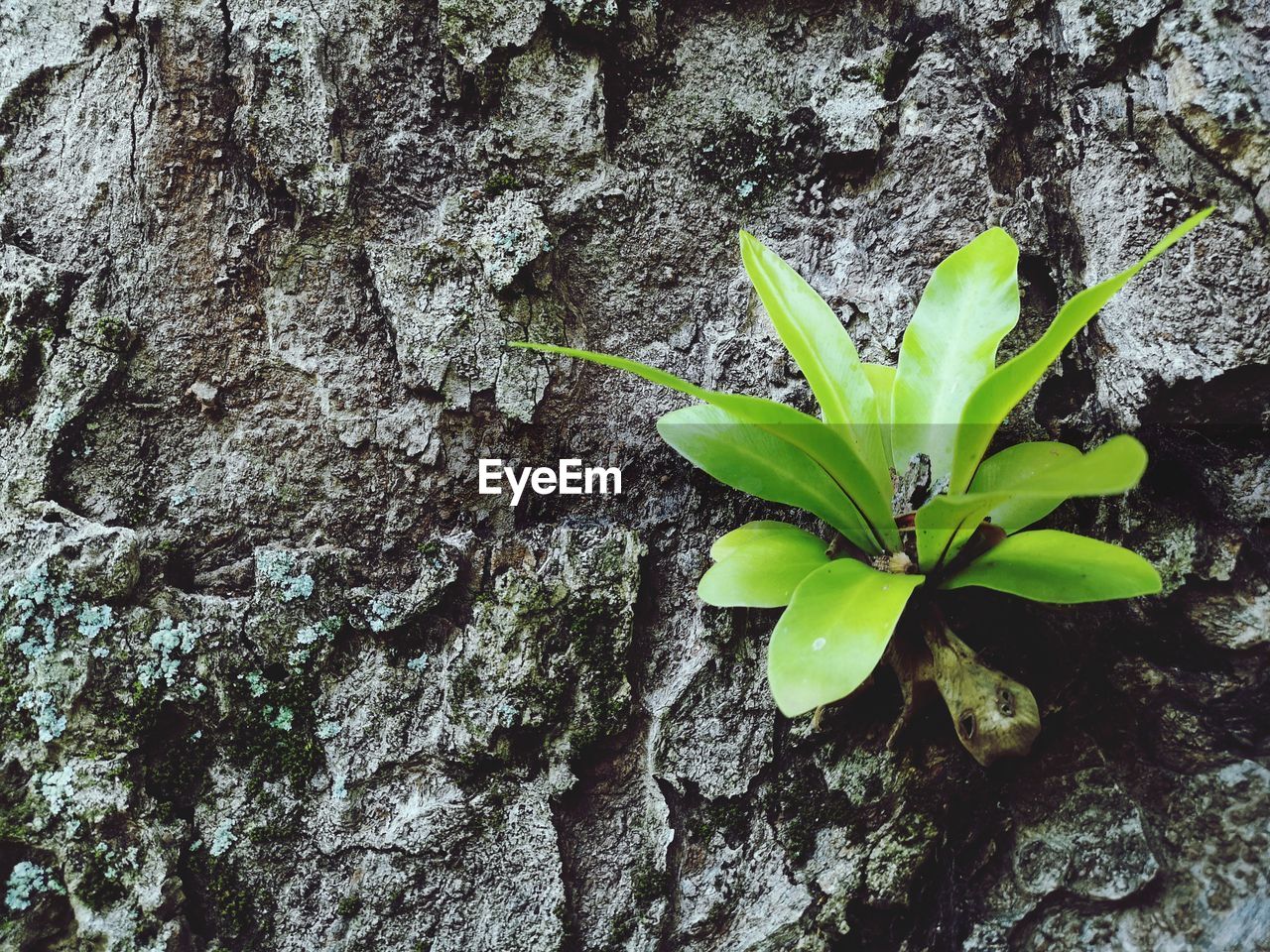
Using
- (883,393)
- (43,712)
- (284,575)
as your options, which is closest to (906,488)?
(883,393)

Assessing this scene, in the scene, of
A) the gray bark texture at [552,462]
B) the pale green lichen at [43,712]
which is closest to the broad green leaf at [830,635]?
the gray bark texture at [552,462]

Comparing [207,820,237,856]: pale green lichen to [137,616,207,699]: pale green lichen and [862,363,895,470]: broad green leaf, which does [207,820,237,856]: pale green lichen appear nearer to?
[137,616,207,699]: pale green lichen

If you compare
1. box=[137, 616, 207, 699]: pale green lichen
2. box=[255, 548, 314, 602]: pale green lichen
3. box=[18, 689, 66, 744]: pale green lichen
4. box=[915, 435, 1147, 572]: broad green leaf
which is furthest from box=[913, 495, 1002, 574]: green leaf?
box=[18, 689, 66, 744]: pale green lichen

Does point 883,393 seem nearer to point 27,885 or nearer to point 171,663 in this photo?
point 171,663

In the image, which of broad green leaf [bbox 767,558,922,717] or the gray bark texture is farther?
the gray bark texture

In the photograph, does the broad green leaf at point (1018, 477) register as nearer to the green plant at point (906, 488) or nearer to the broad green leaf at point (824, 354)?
the green plant at point (906, 488)

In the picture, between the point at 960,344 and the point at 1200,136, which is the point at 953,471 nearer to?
the point at 960,344
